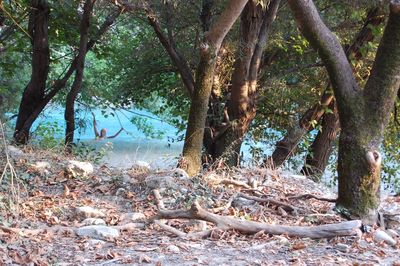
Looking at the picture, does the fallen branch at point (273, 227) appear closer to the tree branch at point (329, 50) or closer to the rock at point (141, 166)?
the tree branch at point (329, 50)

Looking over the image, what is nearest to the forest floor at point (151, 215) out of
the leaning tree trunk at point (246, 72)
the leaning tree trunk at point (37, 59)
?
the leaning tree trunk at point (246, 72)

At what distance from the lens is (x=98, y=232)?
4.36 meters

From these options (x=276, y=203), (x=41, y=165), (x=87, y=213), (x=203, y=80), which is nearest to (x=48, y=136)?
(x=41, y=165)

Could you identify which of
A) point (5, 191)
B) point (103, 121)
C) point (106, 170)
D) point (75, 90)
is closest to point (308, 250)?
point (5, 191)

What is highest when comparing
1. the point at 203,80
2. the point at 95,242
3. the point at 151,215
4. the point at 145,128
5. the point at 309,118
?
the point at 203,80

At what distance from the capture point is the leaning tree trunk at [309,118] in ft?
31.1

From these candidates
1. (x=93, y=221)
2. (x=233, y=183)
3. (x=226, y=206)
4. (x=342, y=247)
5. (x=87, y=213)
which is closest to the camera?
(x=342, y=247)

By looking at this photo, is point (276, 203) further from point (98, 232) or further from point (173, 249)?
point (98, 232)

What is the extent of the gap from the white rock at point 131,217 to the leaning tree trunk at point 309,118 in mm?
4572

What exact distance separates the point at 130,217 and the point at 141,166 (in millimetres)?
1933

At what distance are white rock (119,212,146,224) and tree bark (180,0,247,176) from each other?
1.73 meters

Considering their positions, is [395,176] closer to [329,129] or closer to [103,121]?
[329,129]

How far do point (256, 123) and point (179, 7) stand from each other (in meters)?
3.32

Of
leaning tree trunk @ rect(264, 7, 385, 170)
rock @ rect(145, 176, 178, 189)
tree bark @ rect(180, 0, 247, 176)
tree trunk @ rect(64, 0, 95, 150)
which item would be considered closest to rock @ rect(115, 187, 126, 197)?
rock @ rect(145, 176, 178, 189)
